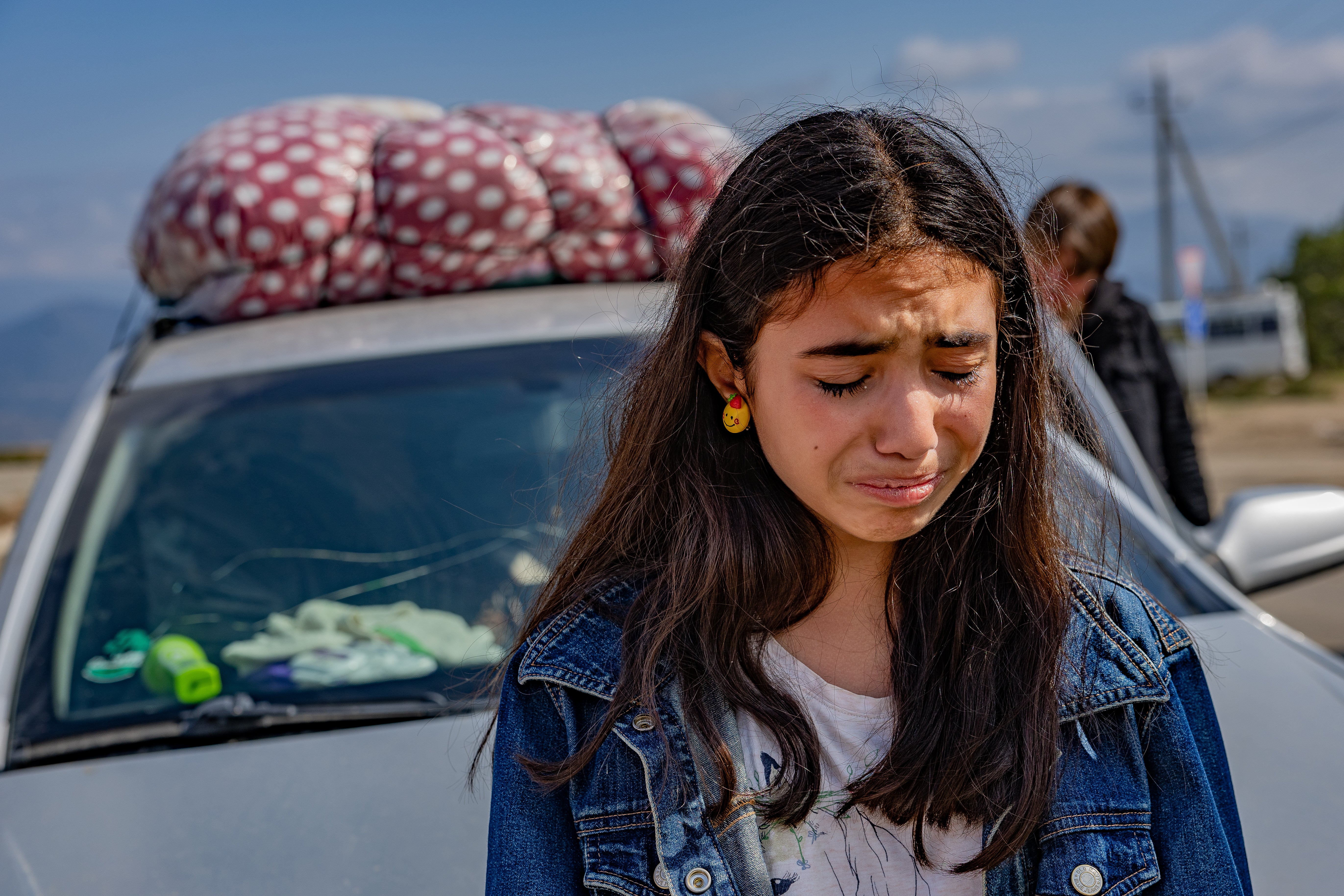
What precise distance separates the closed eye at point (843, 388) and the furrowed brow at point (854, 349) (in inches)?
1.1

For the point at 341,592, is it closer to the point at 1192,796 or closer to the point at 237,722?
the point at 237,722

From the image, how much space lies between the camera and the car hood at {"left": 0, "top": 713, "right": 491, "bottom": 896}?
1.48m

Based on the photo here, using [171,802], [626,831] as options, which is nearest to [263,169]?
[171,802]

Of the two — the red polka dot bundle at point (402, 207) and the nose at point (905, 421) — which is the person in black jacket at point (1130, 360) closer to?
the red polka dot bundle at point (402, 207)

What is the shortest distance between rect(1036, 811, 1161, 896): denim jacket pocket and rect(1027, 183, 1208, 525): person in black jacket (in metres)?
2.55

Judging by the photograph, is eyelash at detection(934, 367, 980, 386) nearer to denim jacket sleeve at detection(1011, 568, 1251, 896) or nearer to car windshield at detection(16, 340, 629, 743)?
denim jacket sleeve at detection(1011, 568, 1251, 896)

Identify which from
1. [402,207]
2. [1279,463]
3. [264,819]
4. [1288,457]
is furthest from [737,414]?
[1288,457]

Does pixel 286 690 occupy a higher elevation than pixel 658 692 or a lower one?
lower

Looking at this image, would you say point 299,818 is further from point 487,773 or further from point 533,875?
point 533,875

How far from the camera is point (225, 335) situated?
2.51 metres

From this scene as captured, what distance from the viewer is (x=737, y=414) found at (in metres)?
1.28

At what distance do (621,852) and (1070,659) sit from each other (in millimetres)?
508

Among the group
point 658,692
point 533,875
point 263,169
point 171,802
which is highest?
point 263,169

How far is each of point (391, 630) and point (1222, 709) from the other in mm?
1319
